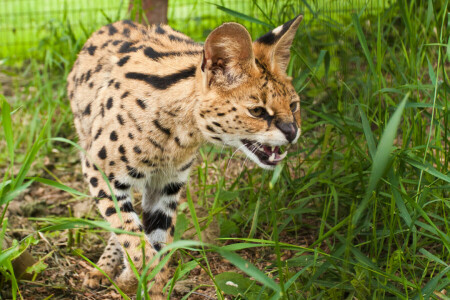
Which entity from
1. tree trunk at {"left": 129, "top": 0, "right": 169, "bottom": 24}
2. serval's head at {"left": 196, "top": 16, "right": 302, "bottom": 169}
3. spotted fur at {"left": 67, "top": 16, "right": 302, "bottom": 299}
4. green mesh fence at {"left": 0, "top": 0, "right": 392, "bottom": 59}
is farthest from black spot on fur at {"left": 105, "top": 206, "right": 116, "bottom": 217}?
tree trunk at {"left": 129, "top": 0, "right": 169, "bottom": 24}

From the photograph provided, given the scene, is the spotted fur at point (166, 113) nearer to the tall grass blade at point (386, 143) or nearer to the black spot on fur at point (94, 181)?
the black spot on fur at point (94, 181)

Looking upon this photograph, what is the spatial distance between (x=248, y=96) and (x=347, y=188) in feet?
2.97

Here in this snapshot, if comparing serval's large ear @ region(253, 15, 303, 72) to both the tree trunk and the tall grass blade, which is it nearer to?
the tall grass blade

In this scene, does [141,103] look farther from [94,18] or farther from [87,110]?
[94,18]

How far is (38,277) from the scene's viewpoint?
3350 millimetres

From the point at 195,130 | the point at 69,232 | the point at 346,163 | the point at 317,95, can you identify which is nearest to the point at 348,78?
the point at 317,95

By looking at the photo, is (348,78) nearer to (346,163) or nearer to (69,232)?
(346,163)

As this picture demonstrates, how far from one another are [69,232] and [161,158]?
86 cm

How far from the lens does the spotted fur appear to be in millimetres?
2955

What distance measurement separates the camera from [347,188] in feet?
11.3

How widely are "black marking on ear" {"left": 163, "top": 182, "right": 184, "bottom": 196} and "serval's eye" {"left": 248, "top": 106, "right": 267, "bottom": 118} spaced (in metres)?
0.90

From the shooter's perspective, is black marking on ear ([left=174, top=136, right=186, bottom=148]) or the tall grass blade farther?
black marking on ear ([left=174, top=136, right=186, bottom=148])

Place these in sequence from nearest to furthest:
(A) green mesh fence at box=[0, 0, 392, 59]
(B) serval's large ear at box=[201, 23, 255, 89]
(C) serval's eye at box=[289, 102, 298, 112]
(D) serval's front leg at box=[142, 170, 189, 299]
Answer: (B) serval's large ear at box=[201, 23, 255, 89] → (C) serval's eye at box=[289, 102, 298, 112] → (D) serval's front leg at box=[142, 170, 189, 299] → (A) green mesh fence at box=[0, 0, 392, 59]

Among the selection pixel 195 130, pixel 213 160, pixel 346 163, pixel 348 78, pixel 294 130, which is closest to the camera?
pixel 294 130
